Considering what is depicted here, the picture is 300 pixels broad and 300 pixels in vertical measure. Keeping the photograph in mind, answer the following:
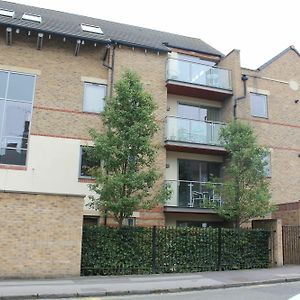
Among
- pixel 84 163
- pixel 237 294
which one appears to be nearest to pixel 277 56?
pixel 84 163

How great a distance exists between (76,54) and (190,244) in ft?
Result: 31.2

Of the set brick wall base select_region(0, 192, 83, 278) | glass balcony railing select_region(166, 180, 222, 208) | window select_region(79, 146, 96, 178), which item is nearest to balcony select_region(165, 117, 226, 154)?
glass balcony railing select_region(166, 180, 222, 208)

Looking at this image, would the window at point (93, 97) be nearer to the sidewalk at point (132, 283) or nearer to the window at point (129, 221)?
the window at point (129, 221)

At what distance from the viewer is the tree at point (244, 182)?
50.6ft

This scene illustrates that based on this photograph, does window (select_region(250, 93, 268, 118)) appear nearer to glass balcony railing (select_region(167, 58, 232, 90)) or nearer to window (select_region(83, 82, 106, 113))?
glass balcony railing (select_region(167, 58, 232, 90))

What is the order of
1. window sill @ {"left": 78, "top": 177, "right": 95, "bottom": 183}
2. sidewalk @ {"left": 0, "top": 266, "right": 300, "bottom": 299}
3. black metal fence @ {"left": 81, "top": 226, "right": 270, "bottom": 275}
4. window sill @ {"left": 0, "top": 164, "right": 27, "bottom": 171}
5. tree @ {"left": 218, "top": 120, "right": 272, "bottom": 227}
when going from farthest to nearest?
window sill @ {"left": 78, "top": 177, "right": 95, "bottom": 183}, window sill @ {"left": 0, "top": 164, "right": 27, "bottom": 171}, tree @ {"left": 218, "top": 120, "right": 272, "bottom": 227}, black metal fence @ {"left": 81, "top": 226, "right": 270, "bottom": 275}, sidewalk @ {"left": 0, "top": 266, "right": 300, "bottom": 299}

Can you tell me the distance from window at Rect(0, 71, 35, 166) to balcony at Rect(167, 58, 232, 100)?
622 cm

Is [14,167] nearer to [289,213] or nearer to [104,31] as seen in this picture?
[104,31]

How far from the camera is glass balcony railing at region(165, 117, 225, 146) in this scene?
18.1m

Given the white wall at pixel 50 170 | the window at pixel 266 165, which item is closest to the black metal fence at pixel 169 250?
the window at pixel 266 165

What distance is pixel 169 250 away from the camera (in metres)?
13.7

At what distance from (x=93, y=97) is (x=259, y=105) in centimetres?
838

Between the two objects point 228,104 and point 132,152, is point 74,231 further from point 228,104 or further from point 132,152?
point 228,104

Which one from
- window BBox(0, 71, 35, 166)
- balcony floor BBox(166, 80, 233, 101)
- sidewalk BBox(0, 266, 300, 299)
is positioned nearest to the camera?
sidewalk BBox(0, 266, 300, 299)
